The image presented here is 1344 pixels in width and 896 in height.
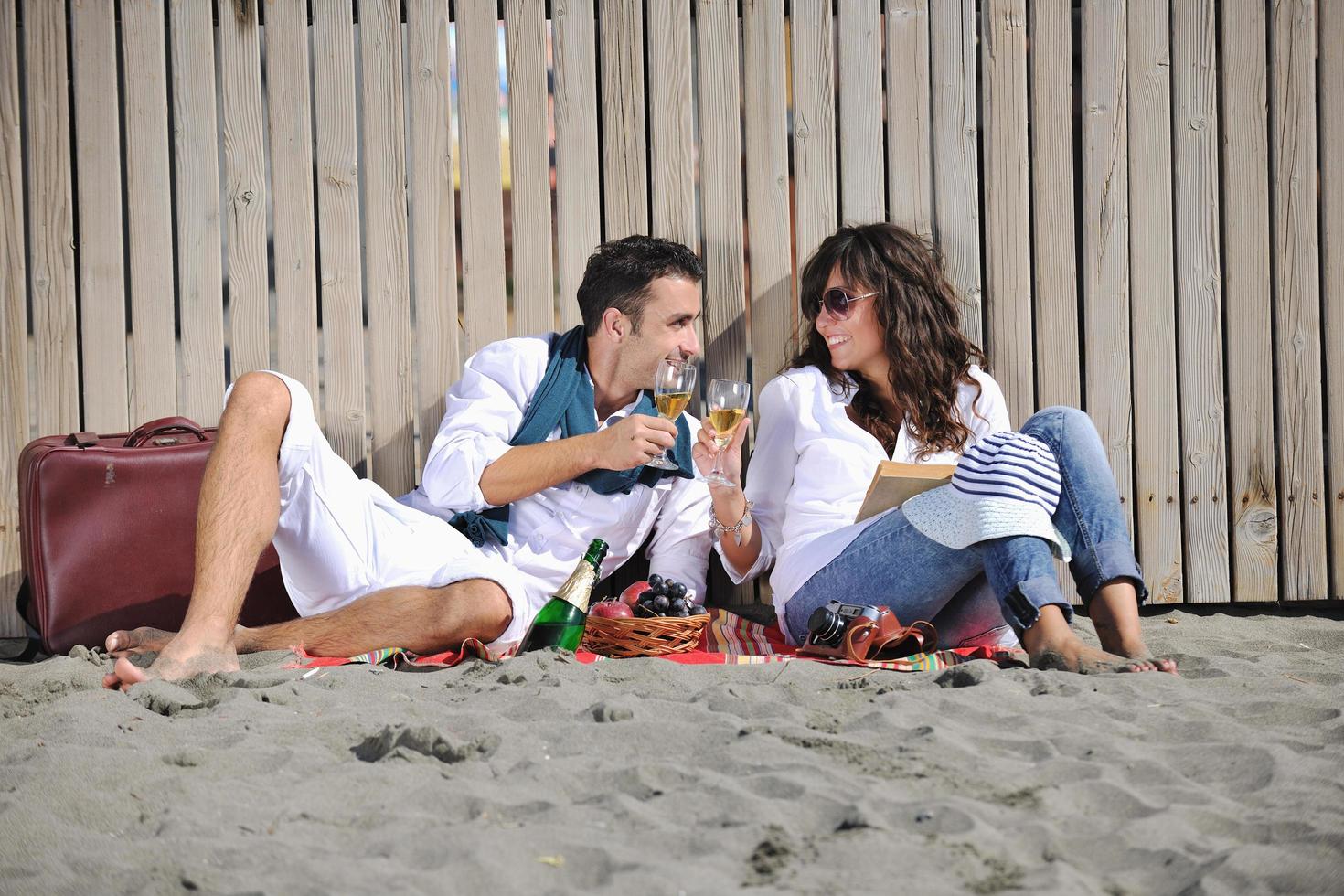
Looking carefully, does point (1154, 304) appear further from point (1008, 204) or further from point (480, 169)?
point (480, 169)

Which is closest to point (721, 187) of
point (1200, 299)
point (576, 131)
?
point (576, 131)

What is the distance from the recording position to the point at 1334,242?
396 cm

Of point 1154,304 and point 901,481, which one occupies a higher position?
point 1154,304

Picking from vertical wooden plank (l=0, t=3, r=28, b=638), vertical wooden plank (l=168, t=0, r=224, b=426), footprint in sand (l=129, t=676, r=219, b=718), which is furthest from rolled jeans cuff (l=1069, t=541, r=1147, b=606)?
vertical wooden plank (l=0, t=3, r=28, b=638)

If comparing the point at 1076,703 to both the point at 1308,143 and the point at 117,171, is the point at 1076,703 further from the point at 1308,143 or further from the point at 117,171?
the point at 117,171

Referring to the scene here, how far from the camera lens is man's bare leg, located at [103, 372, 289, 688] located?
2760 mm

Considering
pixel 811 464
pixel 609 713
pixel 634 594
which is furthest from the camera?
pixel 811 464

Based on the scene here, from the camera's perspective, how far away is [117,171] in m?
4.04

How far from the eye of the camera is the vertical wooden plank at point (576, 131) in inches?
158

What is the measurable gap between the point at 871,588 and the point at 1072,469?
2.11ft

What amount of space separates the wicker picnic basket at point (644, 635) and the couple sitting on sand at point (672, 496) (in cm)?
29

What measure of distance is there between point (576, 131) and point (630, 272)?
0.69m

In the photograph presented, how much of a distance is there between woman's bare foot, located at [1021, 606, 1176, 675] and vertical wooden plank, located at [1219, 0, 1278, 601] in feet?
5.31

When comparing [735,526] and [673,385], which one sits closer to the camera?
[673,385]
